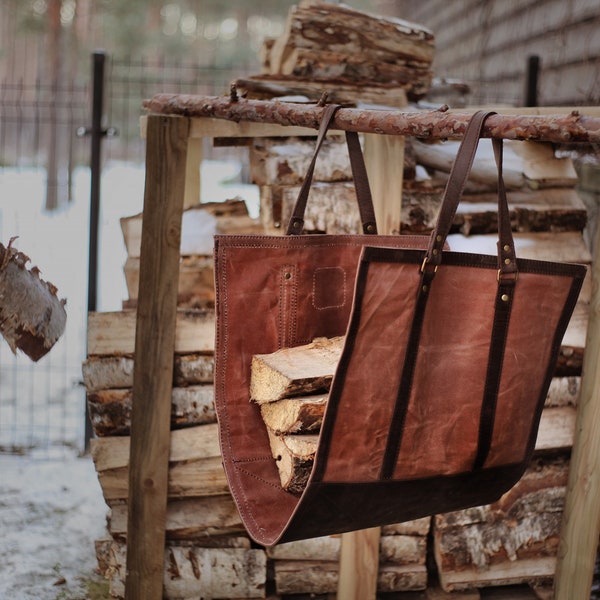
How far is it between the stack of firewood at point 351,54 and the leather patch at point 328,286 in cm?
179

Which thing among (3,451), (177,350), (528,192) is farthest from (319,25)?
(3,451)

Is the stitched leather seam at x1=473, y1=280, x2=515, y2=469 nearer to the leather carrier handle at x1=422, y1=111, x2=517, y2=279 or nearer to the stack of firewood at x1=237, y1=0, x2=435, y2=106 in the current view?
the leather carrier handle at x1=422, y1=111, x2=517, y2=279

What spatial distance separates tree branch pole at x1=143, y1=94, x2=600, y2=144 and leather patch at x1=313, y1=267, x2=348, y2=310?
1.24 feet

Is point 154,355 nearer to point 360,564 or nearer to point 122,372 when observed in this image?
point 122,372

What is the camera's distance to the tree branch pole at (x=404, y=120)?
1.71 meters

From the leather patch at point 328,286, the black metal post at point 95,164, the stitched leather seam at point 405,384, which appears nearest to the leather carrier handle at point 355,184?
the leather patch at point 328,286

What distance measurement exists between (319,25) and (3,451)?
326 cm

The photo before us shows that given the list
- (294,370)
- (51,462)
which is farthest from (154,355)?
(51,462)

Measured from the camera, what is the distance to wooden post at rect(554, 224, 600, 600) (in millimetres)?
2926

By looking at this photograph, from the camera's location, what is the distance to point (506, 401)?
1.87m

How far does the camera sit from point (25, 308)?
2061 mm

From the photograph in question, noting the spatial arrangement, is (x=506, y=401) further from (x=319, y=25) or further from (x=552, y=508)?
(x=319, y=25)

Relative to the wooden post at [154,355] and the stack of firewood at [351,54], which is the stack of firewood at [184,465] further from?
the stack of firewood at [351,54]

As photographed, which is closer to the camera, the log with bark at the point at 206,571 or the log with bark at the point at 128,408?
the log with bark at the point at 128,408
